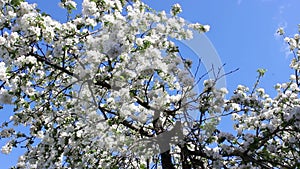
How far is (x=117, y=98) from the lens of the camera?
6.05m

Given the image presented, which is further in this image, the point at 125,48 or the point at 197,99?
the point at 197,99

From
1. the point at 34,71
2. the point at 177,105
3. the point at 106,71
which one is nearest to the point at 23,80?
the point at 34,71

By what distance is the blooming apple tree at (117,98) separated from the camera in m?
5.16

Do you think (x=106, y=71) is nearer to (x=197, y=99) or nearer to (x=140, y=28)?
(x=140, y=28)

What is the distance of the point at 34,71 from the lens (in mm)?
6320

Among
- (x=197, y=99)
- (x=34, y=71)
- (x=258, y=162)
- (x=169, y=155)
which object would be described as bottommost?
(x=258, y=162)

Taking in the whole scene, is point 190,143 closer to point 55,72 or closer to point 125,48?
point 125,48

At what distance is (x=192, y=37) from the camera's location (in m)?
6.28

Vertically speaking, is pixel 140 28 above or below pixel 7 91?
Result: above

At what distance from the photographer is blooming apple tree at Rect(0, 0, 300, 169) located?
516 cm

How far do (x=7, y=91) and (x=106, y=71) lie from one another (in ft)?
4.95

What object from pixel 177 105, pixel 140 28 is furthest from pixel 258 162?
pixel 140 28

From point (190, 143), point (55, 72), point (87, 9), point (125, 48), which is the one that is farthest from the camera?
point (55, 72)

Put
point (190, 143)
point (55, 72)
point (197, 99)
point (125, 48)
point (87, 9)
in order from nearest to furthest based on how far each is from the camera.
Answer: point (125, 48)
point (87, 9)
point (197, 99)
point (190, 143)
point (55, 72)
